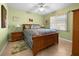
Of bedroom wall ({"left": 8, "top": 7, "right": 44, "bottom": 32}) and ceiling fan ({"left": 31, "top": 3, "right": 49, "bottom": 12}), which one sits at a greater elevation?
ceiling fan ({"left": 31, "top": 3, "right": 49, "bottom": 12})

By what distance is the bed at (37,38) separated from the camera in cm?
236

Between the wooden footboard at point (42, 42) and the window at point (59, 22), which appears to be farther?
the wooden footboard at point (42, 42)

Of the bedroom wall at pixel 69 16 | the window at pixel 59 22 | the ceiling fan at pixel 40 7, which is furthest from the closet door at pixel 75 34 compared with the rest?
the ceiling fan at pixel 40 7

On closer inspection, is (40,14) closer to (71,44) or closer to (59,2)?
(59,2)

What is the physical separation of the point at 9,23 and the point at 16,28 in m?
0.20

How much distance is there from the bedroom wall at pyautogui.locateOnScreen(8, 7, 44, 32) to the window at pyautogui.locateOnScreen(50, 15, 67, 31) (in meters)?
0.28

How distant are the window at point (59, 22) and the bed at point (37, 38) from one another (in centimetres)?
26

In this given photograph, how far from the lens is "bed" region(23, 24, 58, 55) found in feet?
7.76

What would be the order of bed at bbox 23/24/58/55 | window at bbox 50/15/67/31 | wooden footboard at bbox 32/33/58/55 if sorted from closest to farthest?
window at bbox 50/15/67/31
bed at bbox 23/24/58/55
wooden footboard at bbox 32/33/58/55

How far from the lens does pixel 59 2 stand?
6.35ft

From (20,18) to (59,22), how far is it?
36.8 inches

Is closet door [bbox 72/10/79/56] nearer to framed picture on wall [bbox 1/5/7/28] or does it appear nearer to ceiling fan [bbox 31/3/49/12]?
ceiling fan [bbox 31/3/49/12]

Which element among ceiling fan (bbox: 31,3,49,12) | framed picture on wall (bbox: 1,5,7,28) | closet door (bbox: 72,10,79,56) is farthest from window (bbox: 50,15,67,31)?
framed picture on wall (bbox: 1,5,7,28)

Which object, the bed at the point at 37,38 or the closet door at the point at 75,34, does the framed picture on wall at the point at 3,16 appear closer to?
the bed at the point at 37,38
